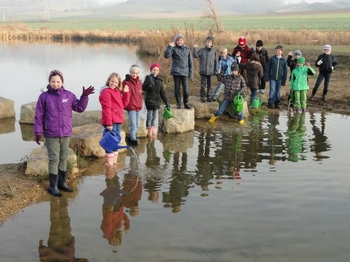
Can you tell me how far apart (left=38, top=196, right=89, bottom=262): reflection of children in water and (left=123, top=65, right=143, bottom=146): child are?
11.3 ft

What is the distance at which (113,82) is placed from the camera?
8430 mm

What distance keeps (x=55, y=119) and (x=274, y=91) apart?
Result: 836 centimetres

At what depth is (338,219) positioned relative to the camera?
5.97 meters

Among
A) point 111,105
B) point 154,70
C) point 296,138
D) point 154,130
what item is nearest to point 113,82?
point 111,105

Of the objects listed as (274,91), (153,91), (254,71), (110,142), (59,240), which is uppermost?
(254,71)

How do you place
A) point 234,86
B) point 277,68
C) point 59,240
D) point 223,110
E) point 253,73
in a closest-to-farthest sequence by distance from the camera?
point 59,240
point 234,86
point 223,110
point 253,73
point 277,68

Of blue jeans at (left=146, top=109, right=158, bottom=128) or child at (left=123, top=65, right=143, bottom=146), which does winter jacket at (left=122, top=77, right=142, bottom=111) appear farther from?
blue jeans at (left=146, top=109, right=158, bottom=128)

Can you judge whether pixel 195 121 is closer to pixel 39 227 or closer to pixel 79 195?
pixel 79 195

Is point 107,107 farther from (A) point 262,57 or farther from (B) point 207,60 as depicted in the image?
(A) point 262,57

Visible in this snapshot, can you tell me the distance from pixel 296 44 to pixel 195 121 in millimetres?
22512

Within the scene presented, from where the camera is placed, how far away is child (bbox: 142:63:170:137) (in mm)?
10086

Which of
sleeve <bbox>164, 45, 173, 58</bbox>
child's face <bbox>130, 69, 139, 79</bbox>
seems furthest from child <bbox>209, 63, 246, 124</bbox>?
child's face <bbox>130, 69, 139, 79</bbox>

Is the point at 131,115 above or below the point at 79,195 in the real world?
above

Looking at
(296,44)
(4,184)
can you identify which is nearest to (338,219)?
(4,184)
